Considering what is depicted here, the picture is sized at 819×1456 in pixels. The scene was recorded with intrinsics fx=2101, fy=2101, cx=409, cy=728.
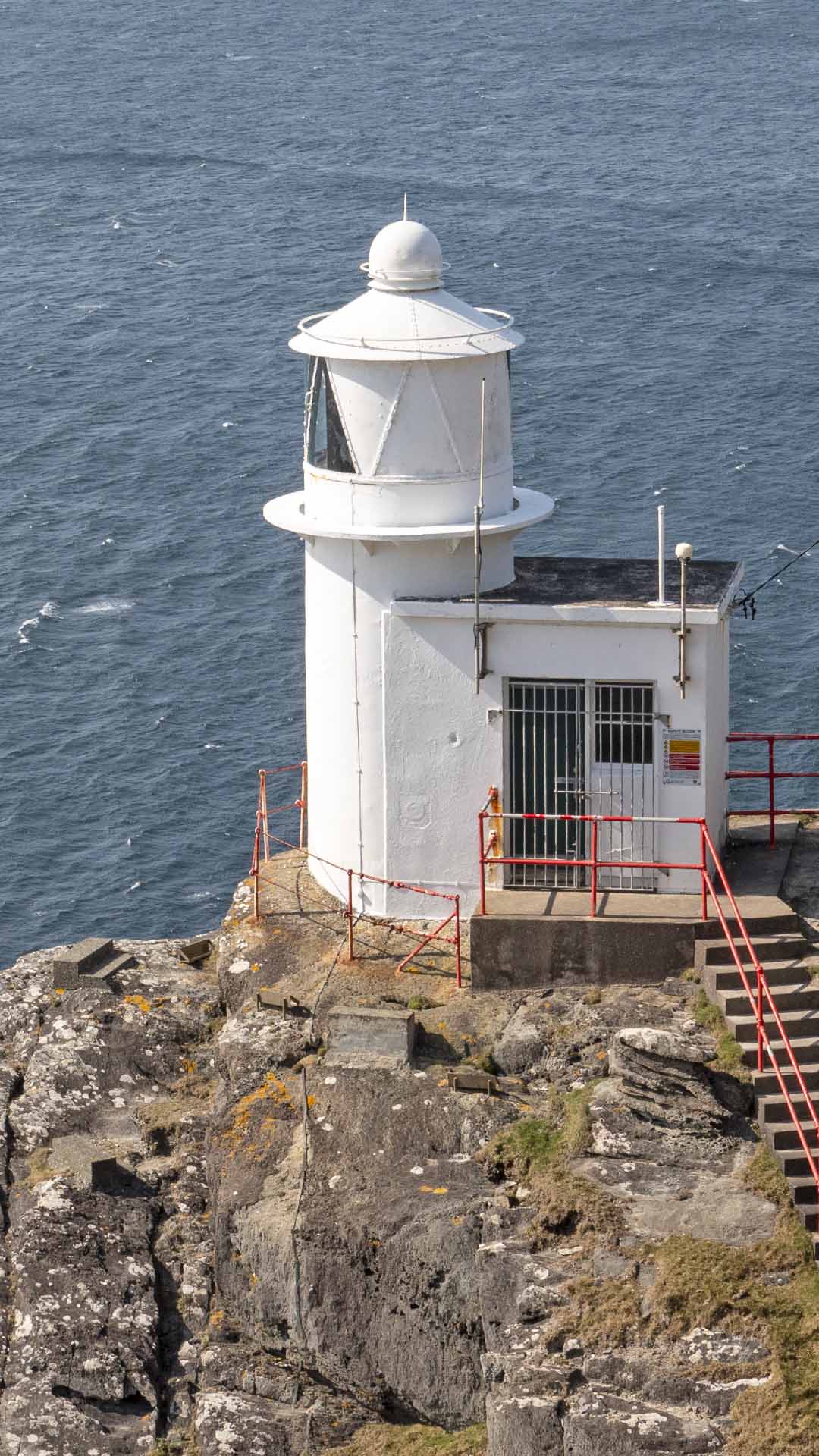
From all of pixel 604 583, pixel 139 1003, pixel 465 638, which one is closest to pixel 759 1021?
pixel 465 638

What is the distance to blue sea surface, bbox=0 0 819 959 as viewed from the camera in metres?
65.6

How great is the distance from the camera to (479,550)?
28.8m

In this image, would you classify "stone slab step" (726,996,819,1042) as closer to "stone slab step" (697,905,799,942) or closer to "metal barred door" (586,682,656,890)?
"stone slab step" (697,905,799,942)

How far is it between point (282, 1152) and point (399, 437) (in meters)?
10.1

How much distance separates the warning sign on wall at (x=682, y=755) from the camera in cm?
2898

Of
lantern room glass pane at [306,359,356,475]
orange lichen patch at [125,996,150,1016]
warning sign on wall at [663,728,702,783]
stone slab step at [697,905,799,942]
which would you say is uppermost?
lantern room glass pane at [306,359,356,475]

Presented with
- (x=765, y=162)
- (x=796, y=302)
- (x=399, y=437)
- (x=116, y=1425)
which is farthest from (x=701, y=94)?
(x=116, y=1425)

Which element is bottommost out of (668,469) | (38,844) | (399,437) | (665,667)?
(38,844)

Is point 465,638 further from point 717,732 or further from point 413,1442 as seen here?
point 413,1442

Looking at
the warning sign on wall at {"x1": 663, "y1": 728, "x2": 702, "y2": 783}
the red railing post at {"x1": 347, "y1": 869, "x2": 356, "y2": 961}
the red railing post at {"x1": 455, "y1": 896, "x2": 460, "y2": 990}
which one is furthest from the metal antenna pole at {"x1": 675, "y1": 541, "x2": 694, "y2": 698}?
the red railing post at {"x1": 347, "y1": 869, "x2": 356, "y2": 961}

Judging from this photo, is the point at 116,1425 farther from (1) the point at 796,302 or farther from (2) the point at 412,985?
(1) the point at 796,302

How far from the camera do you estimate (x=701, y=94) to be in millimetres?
142000

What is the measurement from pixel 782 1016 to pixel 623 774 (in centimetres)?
439

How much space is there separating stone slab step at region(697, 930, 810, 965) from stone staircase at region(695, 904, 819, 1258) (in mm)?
10
